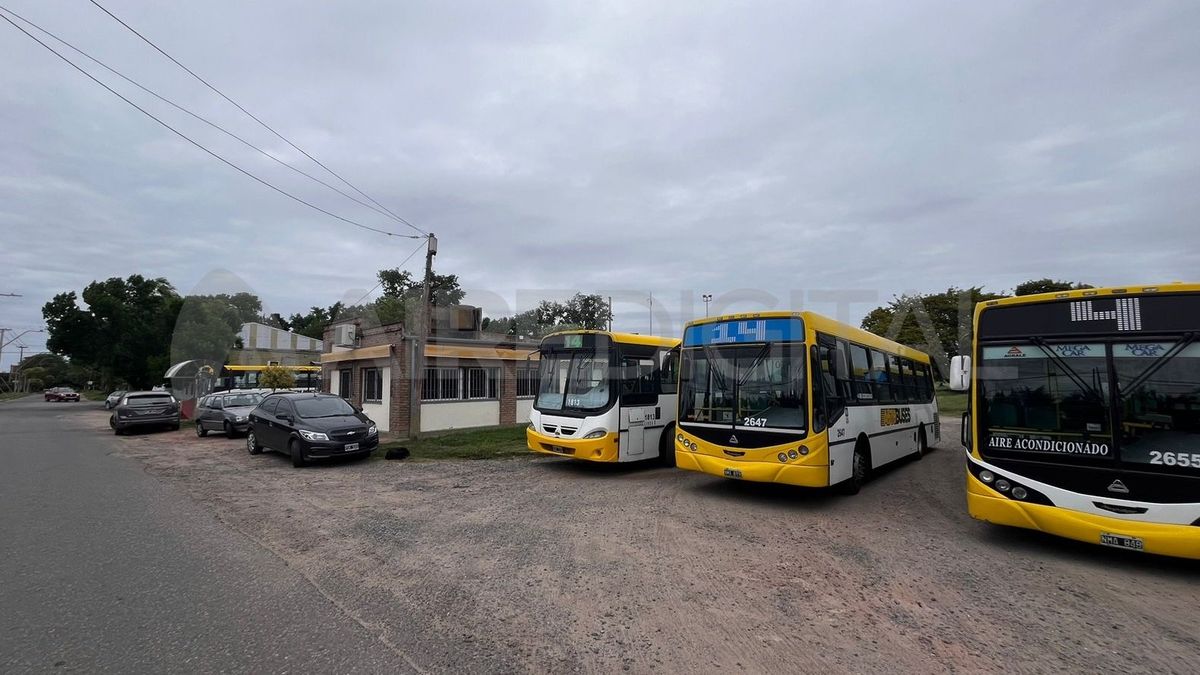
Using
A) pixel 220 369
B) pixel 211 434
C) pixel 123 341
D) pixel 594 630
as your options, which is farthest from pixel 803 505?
pixel 123 341

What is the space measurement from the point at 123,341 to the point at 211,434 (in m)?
29.4

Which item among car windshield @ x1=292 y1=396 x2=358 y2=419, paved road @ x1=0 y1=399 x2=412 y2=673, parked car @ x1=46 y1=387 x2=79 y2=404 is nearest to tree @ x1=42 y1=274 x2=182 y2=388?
parked car @ x1=46 y1=387 x2=79 y2=404

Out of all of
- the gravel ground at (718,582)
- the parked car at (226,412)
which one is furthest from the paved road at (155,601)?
the parked car at (226,412)

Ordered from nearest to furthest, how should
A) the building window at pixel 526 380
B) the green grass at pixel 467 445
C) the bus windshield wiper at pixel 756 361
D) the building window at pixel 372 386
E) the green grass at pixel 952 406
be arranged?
the bus windshield wiper at pixel 756 361 → the green grass at pixel 467 445 → the building window at pixel 372 386 → the building window at pixel 526 380 → the green grass at pixel 952 406

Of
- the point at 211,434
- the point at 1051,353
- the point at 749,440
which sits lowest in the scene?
the point at 211,434

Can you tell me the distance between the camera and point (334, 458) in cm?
1248

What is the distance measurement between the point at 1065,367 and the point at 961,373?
4.09ft

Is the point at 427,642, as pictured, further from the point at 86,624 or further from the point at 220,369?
the point at 220,369

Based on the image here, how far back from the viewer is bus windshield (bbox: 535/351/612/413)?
1066 cm

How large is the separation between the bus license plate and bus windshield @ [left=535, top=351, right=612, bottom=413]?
7.05 m

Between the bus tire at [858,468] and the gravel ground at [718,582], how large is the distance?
23cm

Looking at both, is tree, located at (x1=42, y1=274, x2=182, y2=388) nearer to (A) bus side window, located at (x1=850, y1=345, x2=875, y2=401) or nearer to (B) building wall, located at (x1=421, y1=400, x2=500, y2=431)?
(B) building wall, located at (x1=421, y1=400, x2=500, y2=431)

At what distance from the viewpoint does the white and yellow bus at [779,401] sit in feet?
25.2

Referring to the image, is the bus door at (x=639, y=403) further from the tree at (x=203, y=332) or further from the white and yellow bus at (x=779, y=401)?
the tree at (x=203, y=332)
